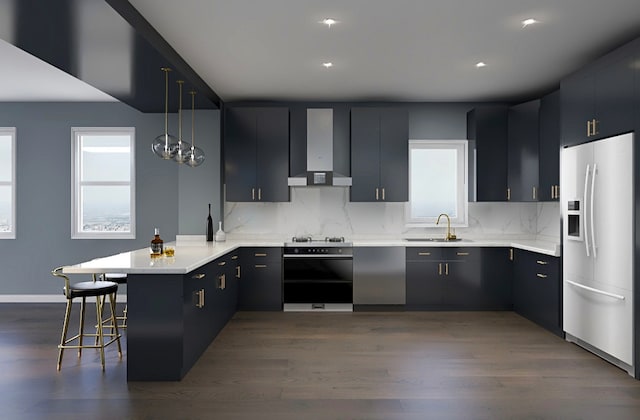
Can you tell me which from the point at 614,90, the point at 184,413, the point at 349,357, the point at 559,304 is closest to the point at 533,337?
the point at 559,304

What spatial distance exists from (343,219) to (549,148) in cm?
265

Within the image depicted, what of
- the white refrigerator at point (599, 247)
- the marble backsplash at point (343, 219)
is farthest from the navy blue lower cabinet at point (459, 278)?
the white refrigerator at point (599, 247)

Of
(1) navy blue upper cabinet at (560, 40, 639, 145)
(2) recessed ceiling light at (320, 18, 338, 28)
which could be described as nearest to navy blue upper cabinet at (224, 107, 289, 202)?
(2) recessed ceiling light at (320, 18, 338, 28)

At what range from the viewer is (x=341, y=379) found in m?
3.67

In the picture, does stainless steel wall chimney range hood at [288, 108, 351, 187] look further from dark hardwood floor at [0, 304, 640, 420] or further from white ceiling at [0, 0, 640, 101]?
dark hardwood floor at [0, 304, 640, 420]

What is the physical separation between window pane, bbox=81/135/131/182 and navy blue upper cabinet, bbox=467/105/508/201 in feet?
15.3

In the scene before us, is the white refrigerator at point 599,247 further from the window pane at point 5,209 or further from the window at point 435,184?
the window pane at point 5,209

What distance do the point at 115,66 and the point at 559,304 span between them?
473 centimetres

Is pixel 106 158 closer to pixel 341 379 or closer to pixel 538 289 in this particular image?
pixel 341 379

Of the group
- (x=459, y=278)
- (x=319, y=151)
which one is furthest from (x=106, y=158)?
(x=459, y=278)

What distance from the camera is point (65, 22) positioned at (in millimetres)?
3242

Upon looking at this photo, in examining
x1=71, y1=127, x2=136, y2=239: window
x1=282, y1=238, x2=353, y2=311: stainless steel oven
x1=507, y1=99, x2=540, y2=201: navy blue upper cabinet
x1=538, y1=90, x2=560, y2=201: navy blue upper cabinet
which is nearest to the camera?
x1=538, y1=90, x2=560, y2=201: navy blue upper cabinet

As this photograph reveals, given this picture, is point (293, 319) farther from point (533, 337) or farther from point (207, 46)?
point (207, 46)

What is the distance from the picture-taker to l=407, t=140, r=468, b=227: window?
663 centimetres
